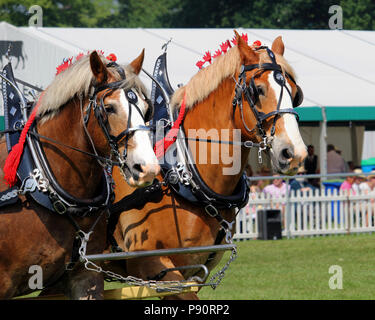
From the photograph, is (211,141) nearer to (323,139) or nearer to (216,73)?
(216,73)

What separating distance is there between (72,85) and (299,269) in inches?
267

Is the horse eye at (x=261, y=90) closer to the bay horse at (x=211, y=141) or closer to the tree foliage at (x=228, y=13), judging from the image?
the bay horse at (x=211, y=141)

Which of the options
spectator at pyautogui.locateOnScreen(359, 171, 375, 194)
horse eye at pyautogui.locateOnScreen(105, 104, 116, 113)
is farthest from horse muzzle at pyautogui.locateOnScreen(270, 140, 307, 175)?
spectator at pyautogui.locateOnScreen(359, 171, 375, 194)

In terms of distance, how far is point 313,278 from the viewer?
31.5 feet

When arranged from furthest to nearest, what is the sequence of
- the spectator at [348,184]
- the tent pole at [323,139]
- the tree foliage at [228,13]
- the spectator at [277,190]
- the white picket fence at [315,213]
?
1. the tree foliage at [228,13]
2. the tent pole at [323,139]
3. the spectator at [348,184]
4. the spectator at [277,190]
5. the white picket fence at [315,213]

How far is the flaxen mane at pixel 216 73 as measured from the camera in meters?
5.11

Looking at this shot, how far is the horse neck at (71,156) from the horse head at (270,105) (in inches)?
44.9

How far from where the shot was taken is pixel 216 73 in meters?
5.19

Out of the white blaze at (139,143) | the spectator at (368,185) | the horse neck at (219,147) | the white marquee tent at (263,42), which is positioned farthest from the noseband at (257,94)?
the spectator at (368,185)

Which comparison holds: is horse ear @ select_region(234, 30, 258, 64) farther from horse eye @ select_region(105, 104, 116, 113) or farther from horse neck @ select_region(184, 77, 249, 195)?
horse eye @ select_region(105, 104, 116, 113)

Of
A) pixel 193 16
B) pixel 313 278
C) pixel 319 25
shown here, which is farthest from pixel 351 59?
pixel 193 16

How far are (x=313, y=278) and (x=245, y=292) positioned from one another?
4.30 ft

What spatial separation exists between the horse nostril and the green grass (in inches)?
150
